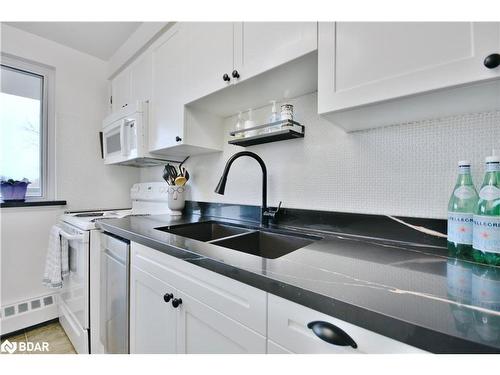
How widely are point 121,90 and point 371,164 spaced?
2.21 m

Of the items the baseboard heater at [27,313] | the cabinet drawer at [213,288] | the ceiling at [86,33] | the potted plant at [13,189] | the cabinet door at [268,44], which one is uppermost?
the ceiling at [86,33]

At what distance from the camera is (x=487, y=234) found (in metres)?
0.63

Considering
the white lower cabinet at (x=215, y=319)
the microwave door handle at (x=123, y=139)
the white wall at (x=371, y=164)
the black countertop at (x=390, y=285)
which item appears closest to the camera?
the black countertop at (x=390, y=285)

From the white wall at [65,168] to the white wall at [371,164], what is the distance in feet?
5.47

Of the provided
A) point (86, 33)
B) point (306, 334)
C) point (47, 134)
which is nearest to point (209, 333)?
point (306, 334)

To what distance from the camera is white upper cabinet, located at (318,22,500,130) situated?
1.86 ft

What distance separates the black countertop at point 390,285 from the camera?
0.38 m

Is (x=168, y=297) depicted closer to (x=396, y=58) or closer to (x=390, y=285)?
(x=390, y=285)

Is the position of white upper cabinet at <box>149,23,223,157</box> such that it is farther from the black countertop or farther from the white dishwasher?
the black countertop

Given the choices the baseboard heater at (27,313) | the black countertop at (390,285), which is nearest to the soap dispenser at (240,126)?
the black countertop at (390,285)

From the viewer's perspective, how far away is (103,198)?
91.4 inches

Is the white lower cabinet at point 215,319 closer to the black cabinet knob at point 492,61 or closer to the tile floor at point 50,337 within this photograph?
the black cabinet knob at point 492,61
